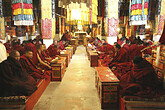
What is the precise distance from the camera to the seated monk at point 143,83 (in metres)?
2.82

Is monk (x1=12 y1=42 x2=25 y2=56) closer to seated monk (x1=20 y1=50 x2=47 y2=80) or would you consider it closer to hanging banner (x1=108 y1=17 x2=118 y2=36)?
seated monk (x1=20 y1=50 x2=47 y2=80)

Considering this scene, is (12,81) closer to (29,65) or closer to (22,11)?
(29,65)

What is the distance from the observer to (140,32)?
12.1m

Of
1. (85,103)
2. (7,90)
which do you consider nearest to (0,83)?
(7,90)

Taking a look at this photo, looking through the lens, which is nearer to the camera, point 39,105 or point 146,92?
point 146,92

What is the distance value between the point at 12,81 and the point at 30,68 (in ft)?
3.73

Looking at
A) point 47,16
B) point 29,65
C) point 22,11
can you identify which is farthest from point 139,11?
point 29,65

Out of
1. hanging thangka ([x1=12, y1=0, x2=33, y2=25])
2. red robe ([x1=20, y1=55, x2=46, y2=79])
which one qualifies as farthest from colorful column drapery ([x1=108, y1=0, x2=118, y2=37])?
red robe ([x1=20, y1=55, x2=46, y2=79])

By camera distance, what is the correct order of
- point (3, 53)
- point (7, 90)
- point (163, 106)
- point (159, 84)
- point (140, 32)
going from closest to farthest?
1. point (163, 106)
2. point (7, 90)
3. point (159, 84)
4. point (3, 53)
5. point (140, 32)

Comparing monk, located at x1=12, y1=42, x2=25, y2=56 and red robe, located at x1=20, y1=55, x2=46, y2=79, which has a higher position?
monk, located at x1=12, y1=42, x2=25, y2=56

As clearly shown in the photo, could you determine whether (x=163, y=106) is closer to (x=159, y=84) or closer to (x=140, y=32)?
(x=159, y=84)

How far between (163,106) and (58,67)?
310 cm

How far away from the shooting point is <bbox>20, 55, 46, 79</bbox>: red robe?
395 cm

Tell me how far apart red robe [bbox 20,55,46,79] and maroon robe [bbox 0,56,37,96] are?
2.77ft
